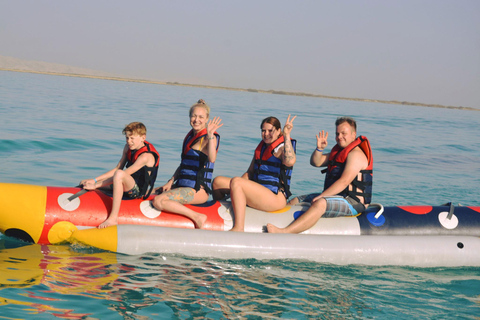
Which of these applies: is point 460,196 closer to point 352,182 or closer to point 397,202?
point 397,202

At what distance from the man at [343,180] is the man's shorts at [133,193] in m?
1.18

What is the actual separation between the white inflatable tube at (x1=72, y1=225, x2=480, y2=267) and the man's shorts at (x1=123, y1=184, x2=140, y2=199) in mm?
341

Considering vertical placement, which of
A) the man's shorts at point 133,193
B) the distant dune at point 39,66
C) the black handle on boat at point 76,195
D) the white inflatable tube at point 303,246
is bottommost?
the white inflatable tube at point 303,246

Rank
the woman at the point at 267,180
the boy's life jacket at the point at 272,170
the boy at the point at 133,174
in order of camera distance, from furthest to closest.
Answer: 1. the boy's life jacket at the point at 272,170
2. the woman at the point at 267,180
3. the boy at the point at 133,174

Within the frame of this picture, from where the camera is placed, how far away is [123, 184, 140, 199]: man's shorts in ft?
14.1

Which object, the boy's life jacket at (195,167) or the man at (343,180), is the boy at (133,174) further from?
the man at (343,180)

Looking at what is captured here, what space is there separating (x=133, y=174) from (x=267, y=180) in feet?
3.87

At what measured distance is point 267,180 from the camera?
439 centimetres

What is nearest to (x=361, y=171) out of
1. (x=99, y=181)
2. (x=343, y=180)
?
(x=343, y=180)

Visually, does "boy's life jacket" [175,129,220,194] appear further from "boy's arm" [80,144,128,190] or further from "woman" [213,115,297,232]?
"boy's arm" [80,144,128,190]

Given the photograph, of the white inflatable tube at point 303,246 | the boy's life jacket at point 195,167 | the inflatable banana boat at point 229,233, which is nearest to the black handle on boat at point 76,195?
the inflatable banana boat at point 229,233

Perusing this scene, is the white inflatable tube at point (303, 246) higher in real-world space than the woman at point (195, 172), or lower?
lower

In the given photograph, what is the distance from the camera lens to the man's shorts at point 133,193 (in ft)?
14.1

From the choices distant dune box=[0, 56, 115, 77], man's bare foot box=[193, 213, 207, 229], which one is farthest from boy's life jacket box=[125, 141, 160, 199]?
distant dune box=[0, 56, 115, 77]
